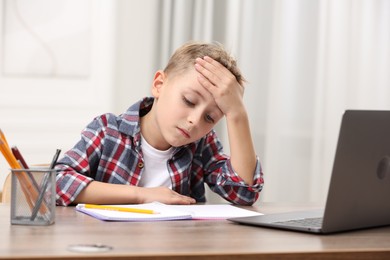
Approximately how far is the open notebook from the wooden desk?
0.03 m

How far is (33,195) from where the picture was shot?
1150 millimetres

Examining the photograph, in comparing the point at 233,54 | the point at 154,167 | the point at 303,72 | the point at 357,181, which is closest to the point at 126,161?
the point at 154,167

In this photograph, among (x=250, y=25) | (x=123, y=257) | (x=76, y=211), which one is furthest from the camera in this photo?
(x=250, y=25)

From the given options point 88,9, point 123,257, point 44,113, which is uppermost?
point 88,9

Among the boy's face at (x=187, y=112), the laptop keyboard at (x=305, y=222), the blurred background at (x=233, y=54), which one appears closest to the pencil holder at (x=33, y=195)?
the laptop keyboard at (x=305, y=222)

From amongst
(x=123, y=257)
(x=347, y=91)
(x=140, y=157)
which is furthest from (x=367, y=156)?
(x=347, y=91)

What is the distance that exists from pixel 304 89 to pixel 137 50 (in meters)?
0.73

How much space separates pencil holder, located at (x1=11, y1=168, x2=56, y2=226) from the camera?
3.72ft

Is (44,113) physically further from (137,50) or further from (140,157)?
(140,157)

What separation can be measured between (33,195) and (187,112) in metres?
0.59

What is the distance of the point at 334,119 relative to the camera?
10.2 ft

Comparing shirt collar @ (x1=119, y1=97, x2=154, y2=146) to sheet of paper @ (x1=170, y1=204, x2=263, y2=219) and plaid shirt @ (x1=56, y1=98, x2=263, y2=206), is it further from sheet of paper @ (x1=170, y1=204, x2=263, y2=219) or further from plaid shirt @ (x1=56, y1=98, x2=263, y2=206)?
sheet of paper @ (x1=170, y1=204, x2=263, y2=219)

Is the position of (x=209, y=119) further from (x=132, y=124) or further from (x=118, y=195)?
(x=118, y=195)

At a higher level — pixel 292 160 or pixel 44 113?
pixel 44 113
